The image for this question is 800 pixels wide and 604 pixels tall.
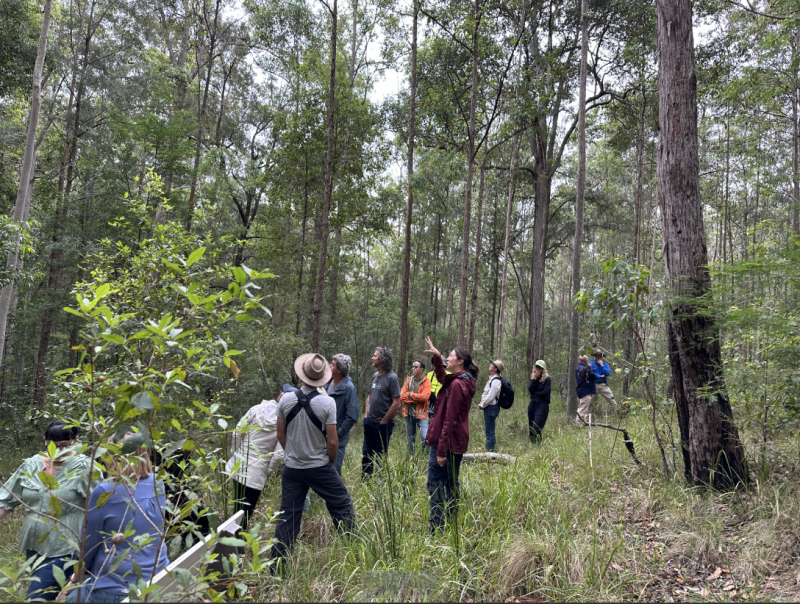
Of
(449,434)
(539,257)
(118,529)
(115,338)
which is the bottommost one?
(118,529)

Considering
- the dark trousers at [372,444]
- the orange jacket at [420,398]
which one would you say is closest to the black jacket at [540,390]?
the orange jacket at [420,398]

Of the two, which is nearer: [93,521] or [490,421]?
[93,521]

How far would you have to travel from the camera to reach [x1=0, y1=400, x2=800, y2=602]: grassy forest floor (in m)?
3.31

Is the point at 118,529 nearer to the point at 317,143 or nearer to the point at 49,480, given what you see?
the point at 49,480

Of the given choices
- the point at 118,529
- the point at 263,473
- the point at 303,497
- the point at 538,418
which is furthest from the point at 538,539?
the point at 538,418

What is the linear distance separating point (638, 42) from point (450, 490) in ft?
46.5

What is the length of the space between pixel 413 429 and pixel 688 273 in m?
4.48

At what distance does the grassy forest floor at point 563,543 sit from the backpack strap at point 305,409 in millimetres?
812

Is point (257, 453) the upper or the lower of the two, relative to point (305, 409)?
lower

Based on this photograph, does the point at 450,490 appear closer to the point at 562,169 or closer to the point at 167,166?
the point at 167,166

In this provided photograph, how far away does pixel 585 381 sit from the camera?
990 centimetres

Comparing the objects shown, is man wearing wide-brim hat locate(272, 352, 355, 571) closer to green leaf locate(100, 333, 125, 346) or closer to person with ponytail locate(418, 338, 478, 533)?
person with ponytail locate(418, 338, 478, 533)

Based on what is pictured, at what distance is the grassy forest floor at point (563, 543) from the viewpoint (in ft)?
10.9

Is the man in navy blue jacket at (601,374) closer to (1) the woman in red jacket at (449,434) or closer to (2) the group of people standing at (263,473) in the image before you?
(2) the group of people standing at (263,473)
